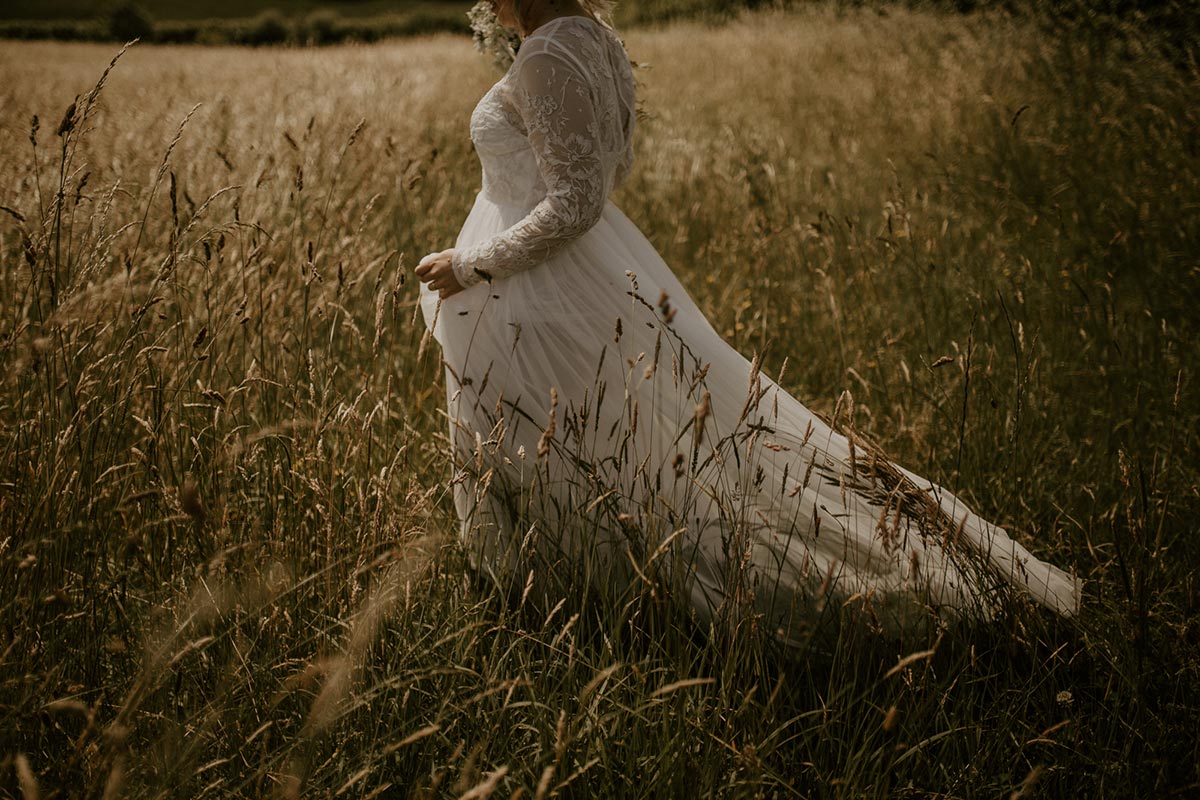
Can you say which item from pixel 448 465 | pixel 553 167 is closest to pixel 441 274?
pixel 553 167

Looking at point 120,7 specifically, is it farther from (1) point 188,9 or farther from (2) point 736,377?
(2) point 736,377

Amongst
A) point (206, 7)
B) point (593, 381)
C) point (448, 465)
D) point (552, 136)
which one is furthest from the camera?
point (206, 7)

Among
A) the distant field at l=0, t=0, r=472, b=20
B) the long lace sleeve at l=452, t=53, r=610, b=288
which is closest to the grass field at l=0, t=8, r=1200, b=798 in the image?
the long lace sleeve at l=452, t=53, r=610, b=288

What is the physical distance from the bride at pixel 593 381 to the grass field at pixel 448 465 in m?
0.15

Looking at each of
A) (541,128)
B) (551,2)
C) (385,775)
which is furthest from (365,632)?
(551,2)

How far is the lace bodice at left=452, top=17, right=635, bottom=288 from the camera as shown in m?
1.90

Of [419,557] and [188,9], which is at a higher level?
[188,9]

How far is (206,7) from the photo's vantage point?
21.8m

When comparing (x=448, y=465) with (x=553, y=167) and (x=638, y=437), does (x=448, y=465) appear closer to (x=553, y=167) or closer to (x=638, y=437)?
(x=638, y=437)

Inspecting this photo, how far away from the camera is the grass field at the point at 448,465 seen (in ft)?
4.88

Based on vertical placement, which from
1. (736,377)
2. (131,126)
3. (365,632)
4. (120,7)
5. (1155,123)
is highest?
(120,7)

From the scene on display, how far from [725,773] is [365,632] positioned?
2.53 feet

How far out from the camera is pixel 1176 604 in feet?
6.90

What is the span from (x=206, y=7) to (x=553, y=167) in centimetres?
2489
